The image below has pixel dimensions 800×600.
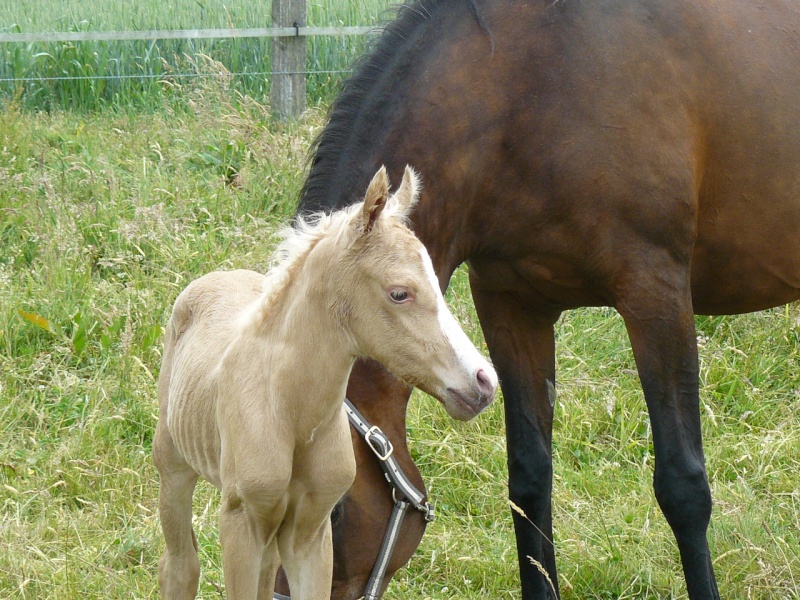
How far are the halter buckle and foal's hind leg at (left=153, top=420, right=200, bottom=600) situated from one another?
1.56 feet

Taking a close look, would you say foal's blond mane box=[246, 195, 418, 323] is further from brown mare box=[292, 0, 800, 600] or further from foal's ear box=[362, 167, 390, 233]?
brown mare box=[292, 0, 800, 600]

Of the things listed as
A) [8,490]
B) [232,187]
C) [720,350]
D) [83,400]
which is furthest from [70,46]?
[720,350]

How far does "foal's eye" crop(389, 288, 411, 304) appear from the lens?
6.12 ft

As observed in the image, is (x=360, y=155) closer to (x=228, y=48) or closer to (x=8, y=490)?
(x=8, y=490)

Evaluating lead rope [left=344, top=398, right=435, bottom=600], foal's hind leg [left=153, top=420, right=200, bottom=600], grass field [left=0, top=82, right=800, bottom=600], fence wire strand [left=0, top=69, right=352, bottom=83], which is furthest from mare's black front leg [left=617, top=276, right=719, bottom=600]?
fence wire strand [left=0, top=69, right=352, bottom=83]

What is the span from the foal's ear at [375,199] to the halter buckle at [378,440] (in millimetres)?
741

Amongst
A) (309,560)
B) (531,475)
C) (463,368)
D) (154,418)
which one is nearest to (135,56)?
(154,418)

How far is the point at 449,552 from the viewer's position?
3385mm

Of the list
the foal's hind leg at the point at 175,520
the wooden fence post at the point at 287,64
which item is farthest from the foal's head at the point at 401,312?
the wooden fence post at the point at 287,64

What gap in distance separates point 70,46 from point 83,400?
3.76m

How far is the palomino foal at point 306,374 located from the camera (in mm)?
1869

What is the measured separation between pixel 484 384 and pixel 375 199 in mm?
410

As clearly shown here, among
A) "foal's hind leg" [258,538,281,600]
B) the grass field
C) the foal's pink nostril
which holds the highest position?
the foal's pink nostril

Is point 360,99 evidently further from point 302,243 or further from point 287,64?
point 287,64
